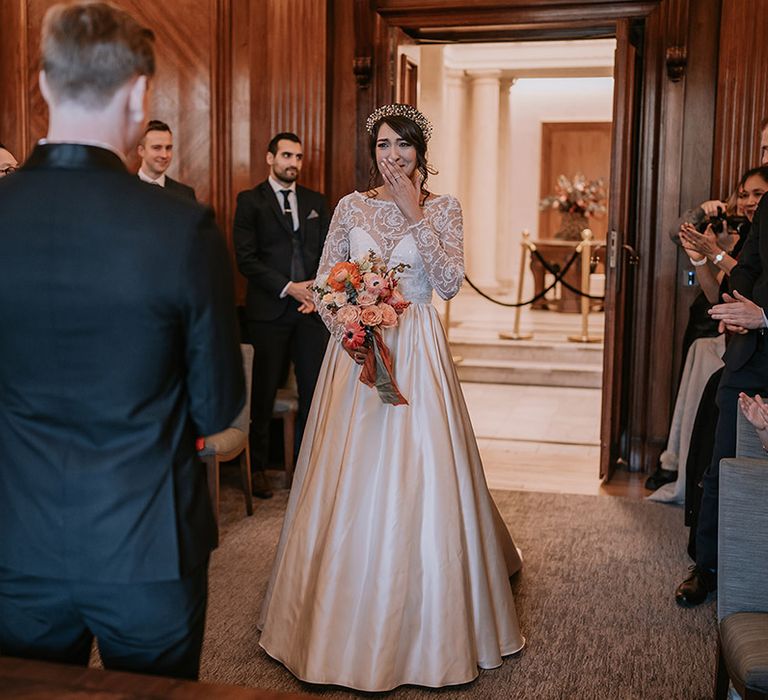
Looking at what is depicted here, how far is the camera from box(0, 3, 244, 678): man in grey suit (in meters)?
1.66

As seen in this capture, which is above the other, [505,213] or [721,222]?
[505,213]

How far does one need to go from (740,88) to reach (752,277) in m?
2.31

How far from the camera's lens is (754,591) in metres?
2.80

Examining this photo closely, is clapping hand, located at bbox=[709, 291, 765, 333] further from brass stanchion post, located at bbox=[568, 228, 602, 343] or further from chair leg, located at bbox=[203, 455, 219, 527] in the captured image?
brass stanchion post, located at bbox=[568, 228, 602, 343]

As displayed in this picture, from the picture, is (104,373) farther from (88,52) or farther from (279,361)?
(279,361)

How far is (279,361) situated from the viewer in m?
6.00

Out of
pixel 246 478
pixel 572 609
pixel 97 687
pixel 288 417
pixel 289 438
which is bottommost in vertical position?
pixel 572 609

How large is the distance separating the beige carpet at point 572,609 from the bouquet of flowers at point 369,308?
106 centimetres

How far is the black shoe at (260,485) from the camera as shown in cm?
586

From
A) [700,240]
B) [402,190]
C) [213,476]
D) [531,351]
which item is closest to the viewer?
[402,190]

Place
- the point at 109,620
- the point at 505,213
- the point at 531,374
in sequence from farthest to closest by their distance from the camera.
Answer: the point at 505,213 → the point at 531,374 → the point at 109,620

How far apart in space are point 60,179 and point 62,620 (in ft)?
2.57

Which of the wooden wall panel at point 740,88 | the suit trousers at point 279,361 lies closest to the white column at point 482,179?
the wooden wall panel at point 740,88

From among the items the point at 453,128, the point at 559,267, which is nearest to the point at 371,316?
the point at 559,267
